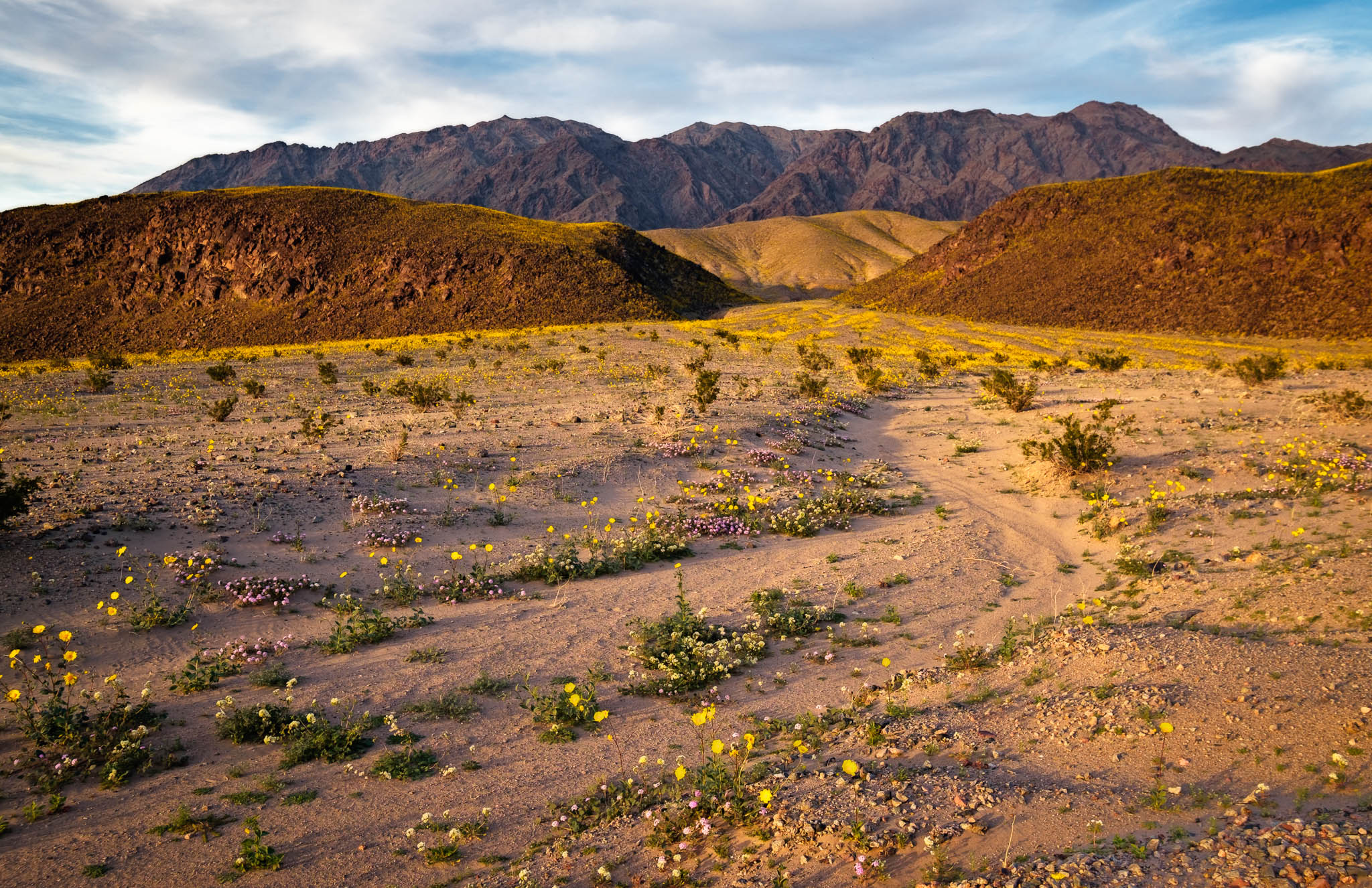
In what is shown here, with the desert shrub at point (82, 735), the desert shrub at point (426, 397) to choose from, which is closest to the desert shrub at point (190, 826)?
the desert shrub at point (82, 735)

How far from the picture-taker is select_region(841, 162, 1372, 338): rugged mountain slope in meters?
51.2

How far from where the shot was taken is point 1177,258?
59594 millimetres

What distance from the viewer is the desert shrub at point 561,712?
17.8ft

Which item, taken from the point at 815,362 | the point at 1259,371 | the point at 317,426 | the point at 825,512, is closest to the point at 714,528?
the point at 825,512

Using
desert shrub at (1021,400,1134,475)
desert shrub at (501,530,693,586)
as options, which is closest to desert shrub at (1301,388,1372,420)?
desert shrub at (1021,400,1134,475)

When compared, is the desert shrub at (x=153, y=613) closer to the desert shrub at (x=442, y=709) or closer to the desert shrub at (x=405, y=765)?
the desert shrub at (x=442, y=709)

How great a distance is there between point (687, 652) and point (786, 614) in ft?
5.36

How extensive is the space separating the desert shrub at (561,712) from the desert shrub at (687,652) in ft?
1.90

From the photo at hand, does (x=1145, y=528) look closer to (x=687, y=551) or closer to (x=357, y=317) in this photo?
(x=687, y=551)

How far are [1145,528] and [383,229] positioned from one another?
78.3 metres

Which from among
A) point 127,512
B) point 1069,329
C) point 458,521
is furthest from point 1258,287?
point 127,512

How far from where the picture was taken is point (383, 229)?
71.4 meters

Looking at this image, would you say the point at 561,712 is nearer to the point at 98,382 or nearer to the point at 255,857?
the point at 255,857

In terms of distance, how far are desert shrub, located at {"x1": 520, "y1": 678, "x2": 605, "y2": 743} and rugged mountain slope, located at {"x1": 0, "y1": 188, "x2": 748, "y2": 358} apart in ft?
189
